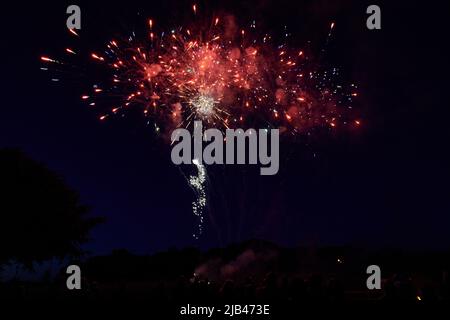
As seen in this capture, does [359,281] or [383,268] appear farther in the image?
[383,268]

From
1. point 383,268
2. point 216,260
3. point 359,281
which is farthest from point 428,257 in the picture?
point 216,260

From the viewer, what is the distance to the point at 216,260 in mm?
45625

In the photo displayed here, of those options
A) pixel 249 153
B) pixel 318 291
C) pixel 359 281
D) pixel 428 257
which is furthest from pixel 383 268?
pixel 318 291

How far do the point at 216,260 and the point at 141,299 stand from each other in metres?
37.8

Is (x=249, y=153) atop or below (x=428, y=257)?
atop

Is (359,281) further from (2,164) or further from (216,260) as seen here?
(216,260)

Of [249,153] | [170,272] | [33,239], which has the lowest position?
[170,272]

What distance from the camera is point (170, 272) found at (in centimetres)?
4444

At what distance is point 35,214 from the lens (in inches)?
860

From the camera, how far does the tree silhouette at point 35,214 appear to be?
21203mm

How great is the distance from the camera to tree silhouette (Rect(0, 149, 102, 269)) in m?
21.2
